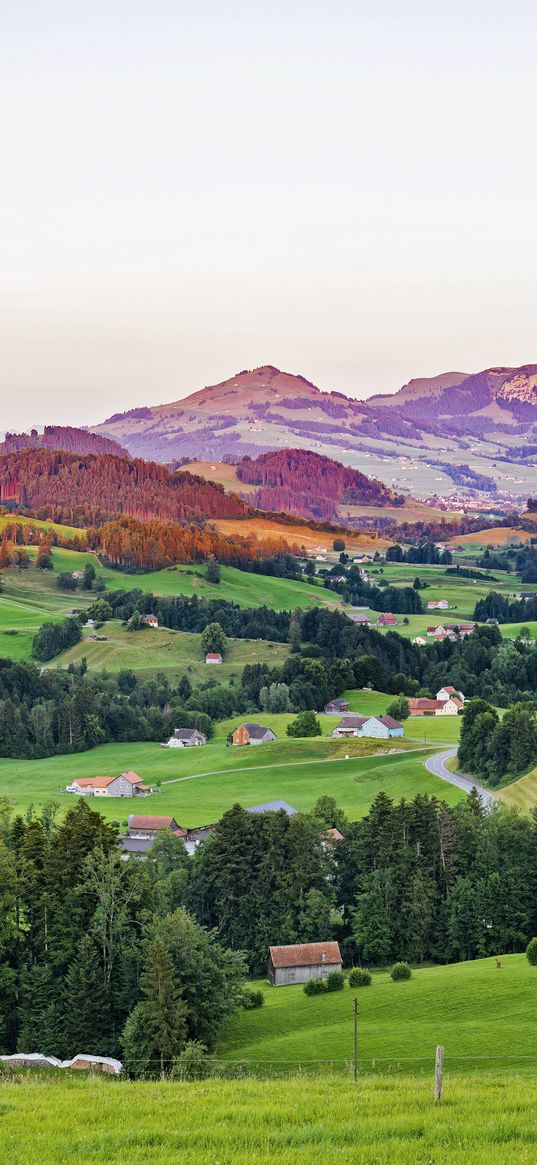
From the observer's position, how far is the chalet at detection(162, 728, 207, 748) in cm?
11556

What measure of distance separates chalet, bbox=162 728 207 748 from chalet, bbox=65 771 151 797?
18.6 m

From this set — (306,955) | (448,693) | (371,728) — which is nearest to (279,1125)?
(306,955)

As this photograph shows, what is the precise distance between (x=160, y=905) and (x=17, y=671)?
9767cm

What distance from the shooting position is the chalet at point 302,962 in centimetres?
4941

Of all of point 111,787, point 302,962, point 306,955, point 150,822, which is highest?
point 306,955

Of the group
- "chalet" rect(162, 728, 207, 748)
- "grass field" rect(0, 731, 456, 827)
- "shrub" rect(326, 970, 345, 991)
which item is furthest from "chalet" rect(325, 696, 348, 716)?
"shrub" rect(326, 970, 345, 991)

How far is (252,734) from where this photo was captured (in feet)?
366

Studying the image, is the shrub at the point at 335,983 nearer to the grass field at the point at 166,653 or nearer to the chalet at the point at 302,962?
the chalet at the point at 302,962

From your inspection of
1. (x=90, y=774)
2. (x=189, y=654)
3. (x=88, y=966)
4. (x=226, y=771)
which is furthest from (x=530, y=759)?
(x=189, y=654)

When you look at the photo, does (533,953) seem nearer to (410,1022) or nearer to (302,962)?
(410,1022)

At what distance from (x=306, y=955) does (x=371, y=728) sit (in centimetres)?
6017

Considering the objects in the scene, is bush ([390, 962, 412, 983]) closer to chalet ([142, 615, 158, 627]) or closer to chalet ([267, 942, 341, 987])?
chalet ([267, 942, 341, 987])

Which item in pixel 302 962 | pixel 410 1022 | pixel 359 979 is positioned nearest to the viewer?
pixel 410 1022

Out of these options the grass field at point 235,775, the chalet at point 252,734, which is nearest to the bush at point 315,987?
the grass field at point 235,775
